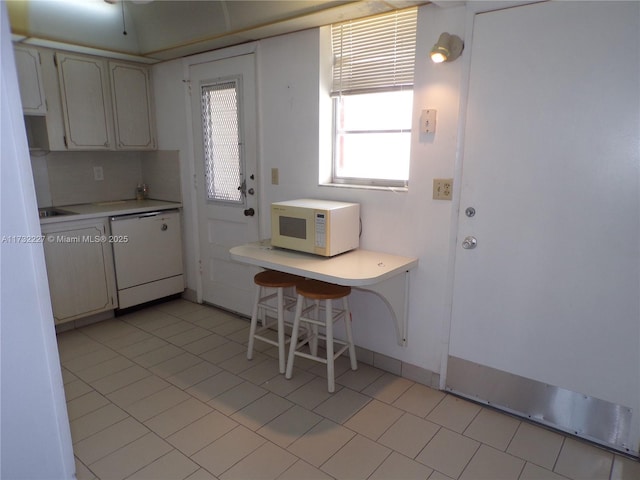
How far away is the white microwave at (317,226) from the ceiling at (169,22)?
1055mm

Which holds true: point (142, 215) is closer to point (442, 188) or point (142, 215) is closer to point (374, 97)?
point (374, 97)

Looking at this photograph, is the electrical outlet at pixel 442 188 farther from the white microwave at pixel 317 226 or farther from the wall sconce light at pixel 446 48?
the wall sconce light at pixel 446 48

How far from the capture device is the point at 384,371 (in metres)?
2.71

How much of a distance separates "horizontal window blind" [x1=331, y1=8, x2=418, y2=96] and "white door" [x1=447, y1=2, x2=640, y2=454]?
0.41 m

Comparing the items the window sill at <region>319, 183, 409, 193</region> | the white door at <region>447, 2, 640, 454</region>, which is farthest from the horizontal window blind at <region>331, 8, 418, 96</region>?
the window sill at <region>319, 183, 409, 193</region>

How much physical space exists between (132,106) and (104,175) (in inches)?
27.1

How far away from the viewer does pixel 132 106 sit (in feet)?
11.9

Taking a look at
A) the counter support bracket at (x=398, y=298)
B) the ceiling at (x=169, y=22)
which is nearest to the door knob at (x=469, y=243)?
the counter support bracket at (x=398, y=298)

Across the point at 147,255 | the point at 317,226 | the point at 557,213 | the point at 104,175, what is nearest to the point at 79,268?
the point at 147,255

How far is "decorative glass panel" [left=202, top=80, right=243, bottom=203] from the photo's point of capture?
3230mm

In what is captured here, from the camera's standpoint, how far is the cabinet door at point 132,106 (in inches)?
139

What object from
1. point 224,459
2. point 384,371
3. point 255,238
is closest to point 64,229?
point 255,238

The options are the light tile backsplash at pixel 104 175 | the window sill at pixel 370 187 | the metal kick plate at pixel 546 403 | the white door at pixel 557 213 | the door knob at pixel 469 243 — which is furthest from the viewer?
the light tile backsplash at pixel 104 175

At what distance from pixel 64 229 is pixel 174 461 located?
200 centimetres
